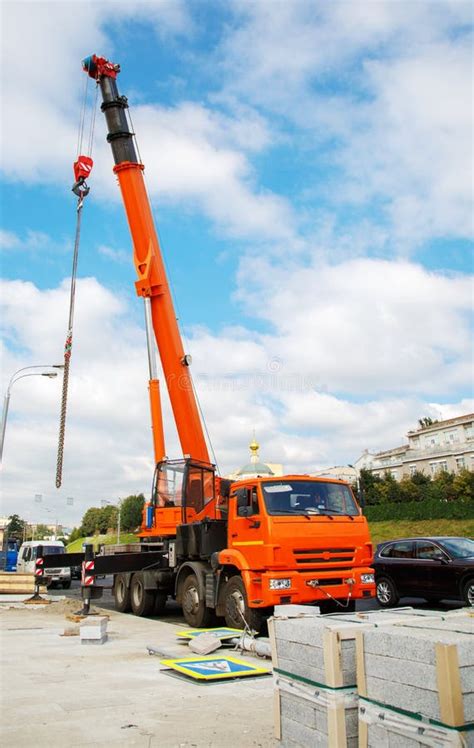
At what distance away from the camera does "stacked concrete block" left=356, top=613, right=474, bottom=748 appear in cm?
316

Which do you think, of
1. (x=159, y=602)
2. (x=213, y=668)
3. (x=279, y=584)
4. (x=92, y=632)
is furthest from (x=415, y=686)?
(x=159, y=602)

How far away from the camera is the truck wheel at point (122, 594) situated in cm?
1414

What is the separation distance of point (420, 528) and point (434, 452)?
30.1 m

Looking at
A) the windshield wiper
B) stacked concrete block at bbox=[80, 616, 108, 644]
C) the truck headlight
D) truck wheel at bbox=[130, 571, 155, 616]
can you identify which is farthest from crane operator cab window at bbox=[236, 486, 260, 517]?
truck wheel at bbox=[130, 571, 155, 616]

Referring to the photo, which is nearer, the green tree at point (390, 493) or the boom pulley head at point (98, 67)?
the boom pulley head at point (98, 67)

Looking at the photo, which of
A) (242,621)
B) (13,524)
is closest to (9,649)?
(242,621)

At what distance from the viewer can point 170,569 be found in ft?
41.9

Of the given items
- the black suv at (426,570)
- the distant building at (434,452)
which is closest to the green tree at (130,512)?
the distant building at (434,452)

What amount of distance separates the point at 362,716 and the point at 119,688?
367cm

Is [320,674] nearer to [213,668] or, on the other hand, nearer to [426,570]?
[213,668]

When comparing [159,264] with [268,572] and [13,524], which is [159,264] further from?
[13,524]

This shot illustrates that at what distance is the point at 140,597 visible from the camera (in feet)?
44.0

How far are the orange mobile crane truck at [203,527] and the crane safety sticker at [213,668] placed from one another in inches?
56.8

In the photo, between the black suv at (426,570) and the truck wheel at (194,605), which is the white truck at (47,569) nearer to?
the truck wheel at (194,605)
